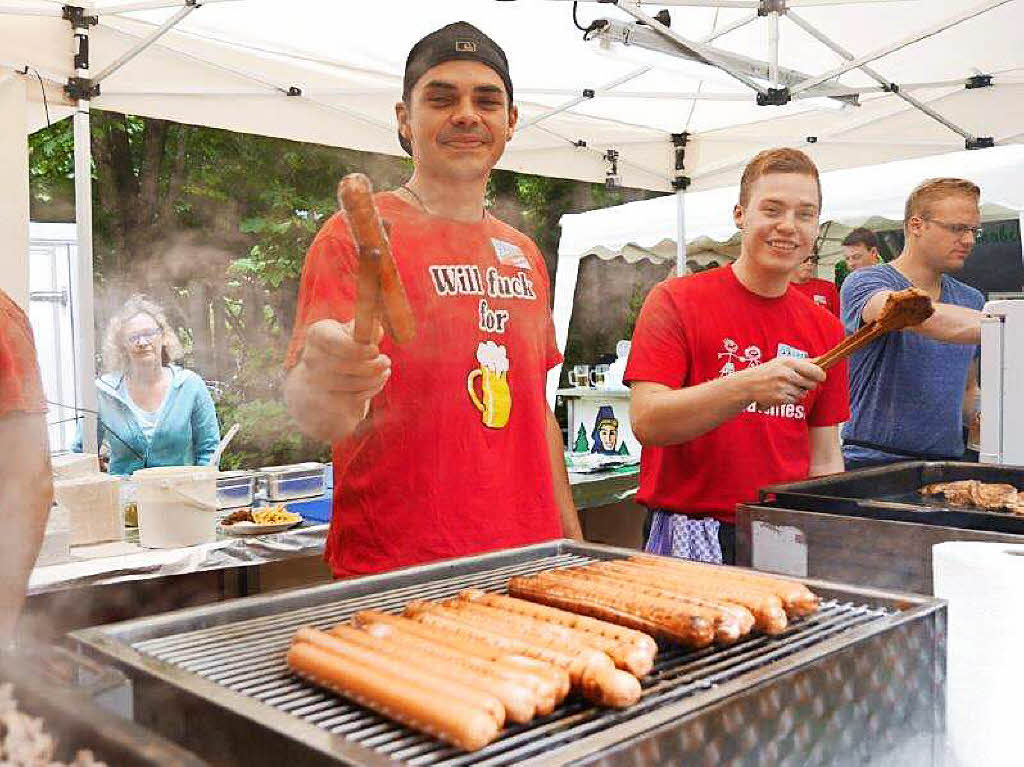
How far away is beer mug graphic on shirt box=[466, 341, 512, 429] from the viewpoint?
76.4 inches

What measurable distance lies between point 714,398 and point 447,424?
66cm

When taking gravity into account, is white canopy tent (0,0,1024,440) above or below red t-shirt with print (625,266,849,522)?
above

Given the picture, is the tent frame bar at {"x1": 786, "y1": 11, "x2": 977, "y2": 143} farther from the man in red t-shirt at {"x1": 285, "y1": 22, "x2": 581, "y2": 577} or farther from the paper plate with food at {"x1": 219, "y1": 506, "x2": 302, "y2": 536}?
the paper plate with food at {"x1": 219, "y1": 506, "x2": 302, "y2": 536}

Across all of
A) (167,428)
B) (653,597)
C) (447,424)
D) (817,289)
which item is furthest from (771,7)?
(653,597)

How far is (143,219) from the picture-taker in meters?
7.15

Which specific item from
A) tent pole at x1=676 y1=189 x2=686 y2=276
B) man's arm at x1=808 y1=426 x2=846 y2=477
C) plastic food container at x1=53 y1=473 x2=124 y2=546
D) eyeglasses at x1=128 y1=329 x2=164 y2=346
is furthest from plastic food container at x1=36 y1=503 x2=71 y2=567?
tent pole at x1=676 y1=189 x2=686 y2=276

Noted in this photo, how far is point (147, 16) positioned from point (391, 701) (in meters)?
3.43

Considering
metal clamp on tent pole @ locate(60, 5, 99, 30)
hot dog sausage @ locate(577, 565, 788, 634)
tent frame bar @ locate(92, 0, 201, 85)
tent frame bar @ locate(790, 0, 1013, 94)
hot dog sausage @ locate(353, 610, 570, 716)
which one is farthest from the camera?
tent frame bar @ locate(790, 0, 1013, 94)

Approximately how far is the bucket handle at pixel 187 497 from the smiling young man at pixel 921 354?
2192mm

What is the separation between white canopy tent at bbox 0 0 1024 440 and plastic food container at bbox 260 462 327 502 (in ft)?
2.99

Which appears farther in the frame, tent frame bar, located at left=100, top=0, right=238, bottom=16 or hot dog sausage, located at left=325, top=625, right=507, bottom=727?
tent frame bar, located at left=100, top=0, right=238, bottom=16

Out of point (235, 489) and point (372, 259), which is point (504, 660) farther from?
point (235, 489)

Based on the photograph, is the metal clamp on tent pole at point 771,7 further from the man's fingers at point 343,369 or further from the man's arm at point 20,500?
the man's arm at point 20,500

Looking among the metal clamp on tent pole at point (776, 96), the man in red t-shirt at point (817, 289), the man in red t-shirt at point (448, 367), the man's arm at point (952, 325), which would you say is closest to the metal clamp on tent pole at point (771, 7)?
the metal clamp on tent pole at point (776, 96)
